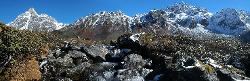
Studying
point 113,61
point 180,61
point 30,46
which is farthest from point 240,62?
point 30,46

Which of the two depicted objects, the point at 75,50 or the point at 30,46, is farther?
the point at 75,50

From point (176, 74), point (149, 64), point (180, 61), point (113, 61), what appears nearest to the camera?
point (176, 74)

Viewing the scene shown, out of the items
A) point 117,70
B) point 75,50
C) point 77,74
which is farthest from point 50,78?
point 75,50

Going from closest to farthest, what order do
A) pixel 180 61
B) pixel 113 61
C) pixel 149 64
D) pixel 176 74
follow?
1. pixel 176 74
2. pixel 180 61
3. pixel 149 64
4. pixel 113 61

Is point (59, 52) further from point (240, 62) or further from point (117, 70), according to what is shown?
point (240, 62)

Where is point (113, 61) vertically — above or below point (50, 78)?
above

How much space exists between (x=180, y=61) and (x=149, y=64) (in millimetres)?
6775

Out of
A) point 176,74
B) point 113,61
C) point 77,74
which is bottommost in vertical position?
point 176,74

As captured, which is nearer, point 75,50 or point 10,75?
point 10,75

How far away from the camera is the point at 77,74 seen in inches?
2359

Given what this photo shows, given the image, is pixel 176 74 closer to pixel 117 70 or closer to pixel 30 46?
pixel 117 70

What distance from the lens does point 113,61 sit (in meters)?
67.6

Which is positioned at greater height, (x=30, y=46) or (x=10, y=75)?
(x=30, y=46)

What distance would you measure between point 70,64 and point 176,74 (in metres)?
17.6
